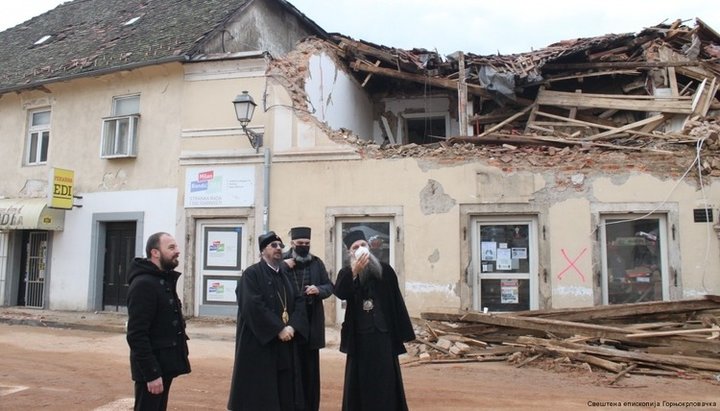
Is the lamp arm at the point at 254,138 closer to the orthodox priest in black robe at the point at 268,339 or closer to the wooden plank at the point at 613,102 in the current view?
the wooden plank at the point at 613,102

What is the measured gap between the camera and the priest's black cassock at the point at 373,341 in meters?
4.66

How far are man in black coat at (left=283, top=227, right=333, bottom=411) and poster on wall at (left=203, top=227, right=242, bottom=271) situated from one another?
625cm

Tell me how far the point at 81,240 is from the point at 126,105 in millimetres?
3252

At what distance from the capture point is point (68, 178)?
1254cm

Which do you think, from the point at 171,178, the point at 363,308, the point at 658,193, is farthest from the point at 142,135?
the point at 658,193

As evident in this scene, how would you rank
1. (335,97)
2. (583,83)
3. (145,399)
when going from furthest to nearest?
(335,97) < (583,83) < (145,399)

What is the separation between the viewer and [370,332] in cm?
473

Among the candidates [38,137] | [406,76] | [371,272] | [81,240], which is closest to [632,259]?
[406,76]

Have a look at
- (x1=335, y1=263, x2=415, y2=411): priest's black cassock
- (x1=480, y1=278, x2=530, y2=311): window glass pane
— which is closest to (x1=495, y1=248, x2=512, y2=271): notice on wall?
(x1=480, y1=278, x2=530, y2=311): window glass pane

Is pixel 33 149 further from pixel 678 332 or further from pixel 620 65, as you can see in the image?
pixel 678 332

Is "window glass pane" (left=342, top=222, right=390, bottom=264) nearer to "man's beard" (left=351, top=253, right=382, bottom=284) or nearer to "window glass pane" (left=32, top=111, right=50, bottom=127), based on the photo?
"man's beard" (left=351, top=253, right=382, bottom=284)

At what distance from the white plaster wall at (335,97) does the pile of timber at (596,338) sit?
18.9 ft

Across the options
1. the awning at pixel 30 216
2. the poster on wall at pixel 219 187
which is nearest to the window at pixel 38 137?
the awning at pixel 30 216

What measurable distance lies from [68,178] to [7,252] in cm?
284
